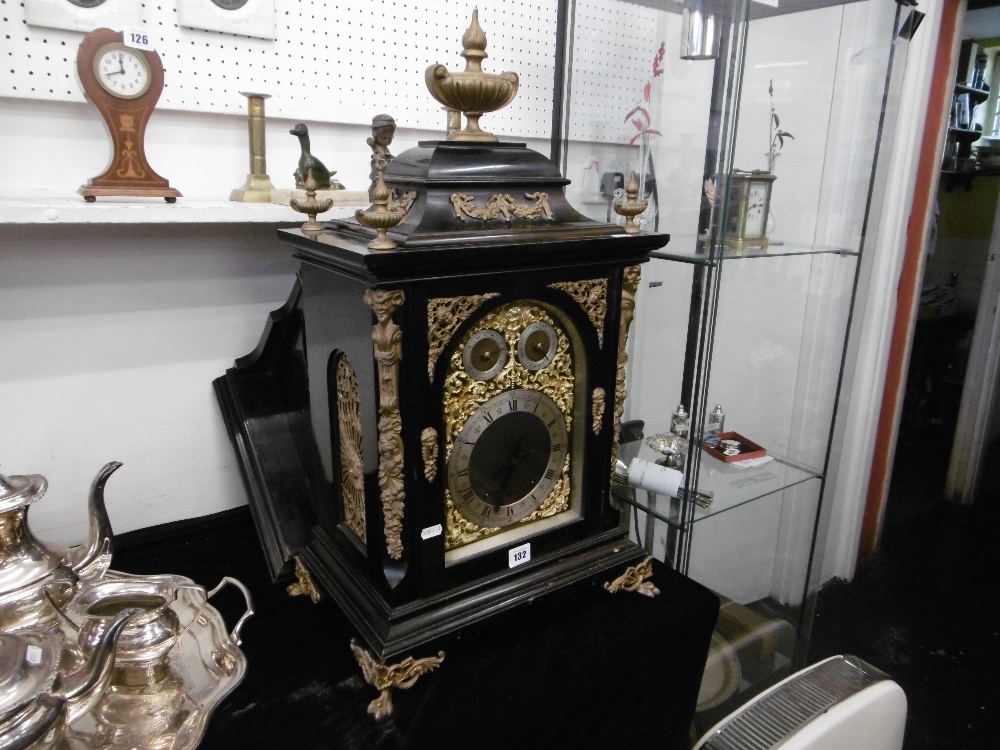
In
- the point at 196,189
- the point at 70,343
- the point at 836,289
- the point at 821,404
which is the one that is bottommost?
the point at 821,404

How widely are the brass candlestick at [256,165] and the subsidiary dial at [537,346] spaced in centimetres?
59

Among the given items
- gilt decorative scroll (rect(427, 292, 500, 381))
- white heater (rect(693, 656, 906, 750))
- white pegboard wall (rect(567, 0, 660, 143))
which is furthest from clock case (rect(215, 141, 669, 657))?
white pegboard wall (rect(567, 0, 660, 143))

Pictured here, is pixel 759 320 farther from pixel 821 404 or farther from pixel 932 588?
pixel 932 588

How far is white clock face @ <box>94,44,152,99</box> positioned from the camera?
1.06 metres

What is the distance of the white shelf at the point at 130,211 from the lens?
39.7 inches

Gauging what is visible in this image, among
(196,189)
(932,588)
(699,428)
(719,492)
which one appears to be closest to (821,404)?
(719,492)

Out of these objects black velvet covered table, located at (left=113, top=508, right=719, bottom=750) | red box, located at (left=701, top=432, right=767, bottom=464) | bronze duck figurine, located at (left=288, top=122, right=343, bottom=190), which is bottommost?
black velvet covered table, located at (left=113, top=508, right=719, bottom=750)

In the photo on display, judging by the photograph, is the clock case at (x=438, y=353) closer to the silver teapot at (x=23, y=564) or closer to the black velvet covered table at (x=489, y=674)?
the black velvet covered table at (x=489, y=674)

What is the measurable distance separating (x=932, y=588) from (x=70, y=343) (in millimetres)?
2849

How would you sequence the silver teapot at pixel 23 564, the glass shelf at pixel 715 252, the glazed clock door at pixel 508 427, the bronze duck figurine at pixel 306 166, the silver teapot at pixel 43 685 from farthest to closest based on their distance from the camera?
the glass shelf at pixel 715 252 < the bronze duck figurine at pixel 306 166 < the glazed clock door at pixel 508 427 < the silver teapot at pixel 23 564 < the silver teapot at pixel 43 685

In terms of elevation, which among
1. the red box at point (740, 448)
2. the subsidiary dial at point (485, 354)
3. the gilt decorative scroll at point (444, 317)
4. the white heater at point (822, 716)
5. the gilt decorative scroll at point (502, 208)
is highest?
the gilt decorative scroll at point (502, 208)

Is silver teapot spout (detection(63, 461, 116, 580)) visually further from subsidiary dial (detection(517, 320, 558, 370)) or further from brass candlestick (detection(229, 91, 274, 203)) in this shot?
subsidiary dial (detection(517, 320, 558, 370))

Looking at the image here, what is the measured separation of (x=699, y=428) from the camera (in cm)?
143

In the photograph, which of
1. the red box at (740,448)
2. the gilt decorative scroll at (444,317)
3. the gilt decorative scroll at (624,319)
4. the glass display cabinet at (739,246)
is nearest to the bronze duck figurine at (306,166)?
the gilt decorative scroll at (444,317)
